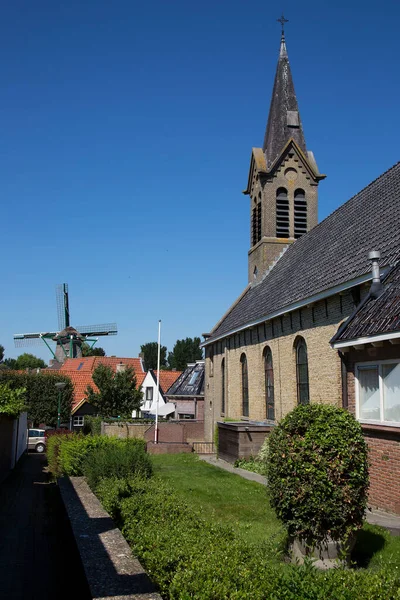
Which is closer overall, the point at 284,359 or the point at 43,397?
the point at 284,359

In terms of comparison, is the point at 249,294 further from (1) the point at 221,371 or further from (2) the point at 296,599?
(2) the point at 296,599

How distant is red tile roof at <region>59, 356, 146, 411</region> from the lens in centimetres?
5541

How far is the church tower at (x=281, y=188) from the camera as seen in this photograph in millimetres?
32500

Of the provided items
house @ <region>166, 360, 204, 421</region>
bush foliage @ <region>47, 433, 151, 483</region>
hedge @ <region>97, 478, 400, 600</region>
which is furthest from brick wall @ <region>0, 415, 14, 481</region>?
house @ <region>166, 360, 204, 421</region>

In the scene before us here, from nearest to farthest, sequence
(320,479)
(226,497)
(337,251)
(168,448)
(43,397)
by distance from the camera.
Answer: (320,479) → (226,497) → (337,251) → (168,448) → (43,397)

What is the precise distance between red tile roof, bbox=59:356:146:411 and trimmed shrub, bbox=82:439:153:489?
3662 cm

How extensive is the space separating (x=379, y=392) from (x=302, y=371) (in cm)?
768

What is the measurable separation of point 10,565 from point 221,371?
76.7ft

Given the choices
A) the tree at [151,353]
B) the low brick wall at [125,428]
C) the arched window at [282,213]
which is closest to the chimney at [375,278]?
the arched window at [282,213]

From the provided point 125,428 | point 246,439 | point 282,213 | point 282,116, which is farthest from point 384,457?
point 282,116

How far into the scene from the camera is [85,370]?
5966 cm

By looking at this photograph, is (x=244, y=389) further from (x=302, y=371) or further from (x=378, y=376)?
(x=378, y=376)

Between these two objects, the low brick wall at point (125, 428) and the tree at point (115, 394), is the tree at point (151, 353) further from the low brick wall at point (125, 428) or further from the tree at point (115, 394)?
the low brick wall at point (125, 428)

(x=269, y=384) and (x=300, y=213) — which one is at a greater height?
(x=300, y=213)
